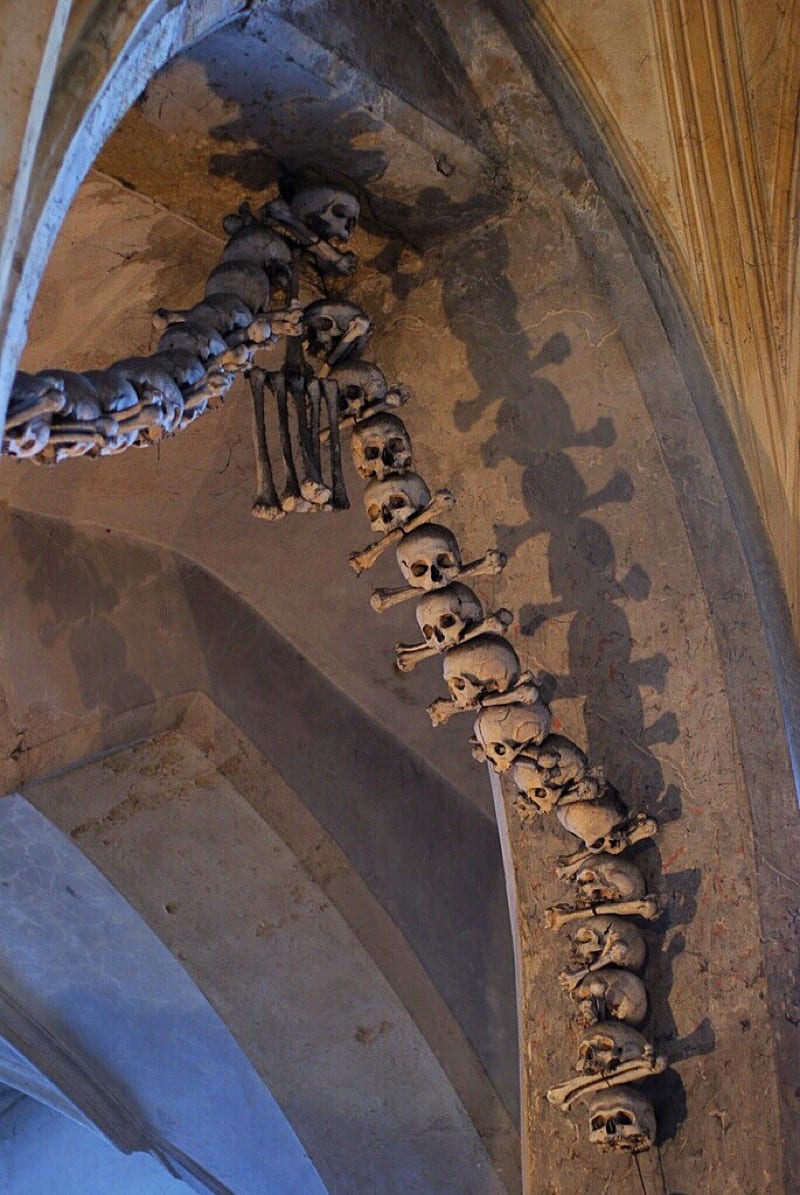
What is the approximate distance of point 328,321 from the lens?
3422 mm

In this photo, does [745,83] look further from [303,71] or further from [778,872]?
[778,872]

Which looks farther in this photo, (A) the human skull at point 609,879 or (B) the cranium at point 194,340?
(A) the human skull at point 609,879

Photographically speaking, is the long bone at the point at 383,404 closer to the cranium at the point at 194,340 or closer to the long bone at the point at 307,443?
the long bone at the point at 307,443

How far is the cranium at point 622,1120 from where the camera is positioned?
356 cm

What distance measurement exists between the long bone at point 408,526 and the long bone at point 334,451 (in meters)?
0.11

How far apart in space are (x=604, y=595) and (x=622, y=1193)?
151 cm

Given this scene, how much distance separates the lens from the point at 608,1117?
3.58 metres

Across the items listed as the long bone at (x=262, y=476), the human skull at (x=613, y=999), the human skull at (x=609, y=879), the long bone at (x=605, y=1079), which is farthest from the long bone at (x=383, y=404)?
the long bone at (x=605, y=1079)

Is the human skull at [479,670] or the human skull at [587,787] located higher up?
the human skull at [479,670]

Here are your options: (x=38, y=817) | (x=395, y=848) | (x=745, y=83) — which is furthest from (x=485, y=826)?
(x=745, y=83)

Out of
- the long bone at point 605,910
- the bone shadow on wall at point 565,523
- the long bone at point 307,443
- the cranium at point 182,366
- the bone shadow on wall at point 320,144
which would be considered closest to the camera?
the cranium at point 182,366

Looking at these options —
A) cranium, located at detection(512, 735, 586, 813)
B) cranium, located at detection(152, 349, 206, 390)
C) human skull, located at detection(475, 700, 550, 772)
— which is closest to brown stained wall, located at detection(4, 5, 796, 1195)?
cranium, located at detection(512, 735, 586, 813)

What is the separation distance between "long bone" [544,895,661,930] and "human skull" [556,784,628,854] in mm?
137

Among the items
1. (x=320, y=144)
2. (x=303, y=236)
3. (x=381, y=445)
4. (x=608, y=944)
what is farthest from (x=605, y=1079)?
(x=320, y=144)
